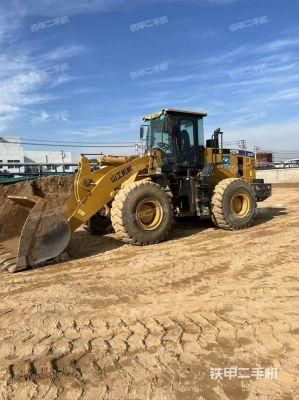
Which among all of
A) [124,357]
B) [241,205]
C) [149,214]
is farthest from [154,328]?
[241,205]

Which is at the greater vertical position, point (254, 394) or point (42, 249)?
point (42, 249)

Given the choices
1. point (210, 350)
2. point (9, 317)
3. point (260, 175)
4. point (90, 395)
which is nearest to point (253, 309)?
point (210, 350)

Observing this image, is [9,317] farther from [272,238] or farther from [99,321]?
[272,238]

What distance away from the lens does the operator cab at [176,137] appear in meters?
9.36

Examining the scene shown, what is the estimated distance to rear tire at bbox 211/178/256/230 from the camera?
9398mm

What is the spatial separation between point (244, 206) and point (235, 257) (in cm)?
326

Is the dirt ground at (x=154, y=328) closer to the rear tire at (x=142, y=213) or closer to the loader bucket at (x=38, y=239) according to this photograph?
the loader bucket at (x=38, y=239)

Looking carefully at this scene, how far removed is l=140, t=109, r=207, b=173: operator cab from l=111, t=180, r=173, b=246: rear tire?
4.22 ft

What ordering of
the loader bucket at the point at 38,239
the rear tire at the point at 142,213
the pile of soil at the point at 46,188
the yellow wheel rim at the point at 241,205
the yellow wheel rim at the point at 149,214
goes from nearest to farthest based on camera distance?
the loader bucket at the point at 38,239 < the rear tire at the point at 142,213 < the yellow wheel rim at the point at 149,214 < the yellow wheel rim at the point at 241,205 < the pile of soil at the point at 46,188

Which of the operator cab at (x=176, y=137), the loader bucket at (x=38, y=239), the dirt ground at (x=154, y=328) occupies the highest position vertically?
the operator cab at (x=176, y=137)

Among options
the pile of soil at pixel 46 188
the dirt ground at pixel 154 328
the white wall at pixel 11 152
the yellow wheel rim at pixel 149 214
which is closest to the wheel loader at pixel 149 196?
the yellow wheel rim at pixel 149 214

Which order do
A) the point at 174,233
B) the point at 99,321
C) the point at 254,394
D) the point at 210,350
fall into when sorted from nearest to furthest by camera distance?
the point at 254,394 → the point at 210,350 → the point at 99,321 → the point at 174,233

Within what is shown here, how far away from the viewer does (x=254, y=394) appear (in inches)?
118

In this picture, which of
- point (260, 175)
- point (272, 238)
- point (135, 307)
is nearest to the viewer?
point (135, 307)
